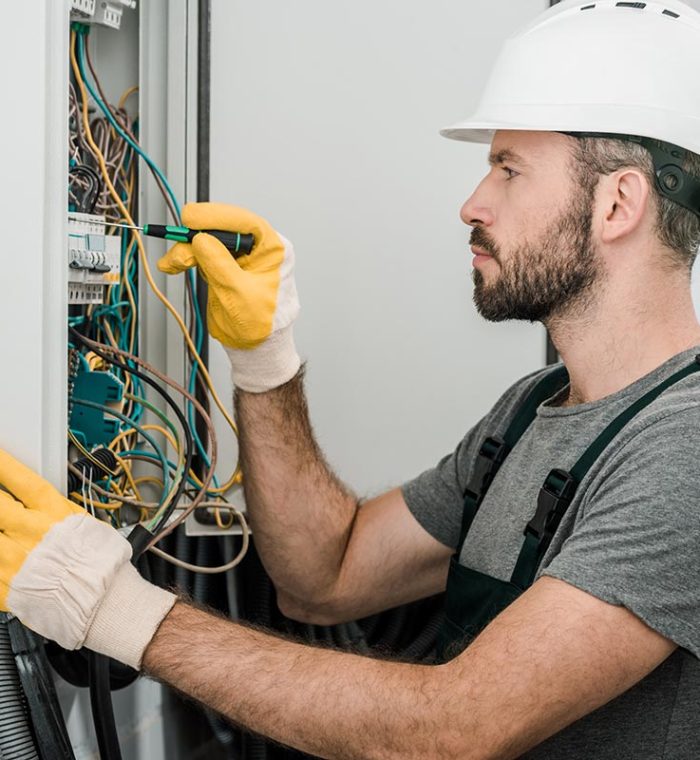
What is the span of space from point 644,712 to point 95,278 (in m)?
0.84

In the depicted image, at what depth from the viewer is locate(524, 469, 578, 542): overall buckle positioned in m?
1.12

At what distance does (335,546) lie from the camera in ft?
4.67

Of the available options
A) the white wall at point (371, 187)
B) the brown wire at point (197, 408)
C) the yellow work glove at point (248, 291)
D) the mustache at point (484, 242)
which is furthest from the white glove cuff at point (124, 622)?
the mustache at point (484, 242)

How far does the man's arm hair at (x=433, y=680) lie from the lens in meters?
0.92

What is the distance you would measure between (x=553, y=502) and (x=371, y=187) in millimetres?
593

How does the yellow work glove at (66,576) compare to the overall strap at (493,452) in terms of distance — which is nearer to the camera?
the yellow work glove at (66,576)

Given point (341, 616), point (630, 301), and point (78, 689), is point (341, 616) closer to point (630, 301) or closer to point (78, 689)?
point (78, 689)

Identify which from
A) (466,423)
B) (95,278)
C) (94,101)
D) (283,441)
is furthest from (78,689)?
(94,101)

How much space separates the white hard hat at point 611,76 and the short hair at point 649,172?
0.03 m

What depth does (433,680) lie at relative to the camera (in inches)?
37.6

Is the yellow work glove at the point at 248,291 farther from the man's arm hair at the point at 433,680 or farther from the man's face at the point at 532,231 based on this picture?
the man's arm hair at the point at 433,680

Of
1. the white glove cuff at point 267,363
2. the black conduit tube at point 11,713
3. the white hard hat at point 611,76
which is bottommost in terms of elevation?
the black conduit tube at point 11,713

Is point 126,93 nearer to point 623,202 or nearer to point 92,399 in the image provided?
point 92,399

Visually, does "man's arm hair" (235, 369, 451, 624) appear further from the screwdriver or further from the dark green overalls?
the screwdriver
